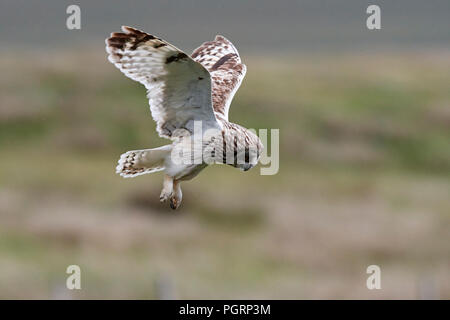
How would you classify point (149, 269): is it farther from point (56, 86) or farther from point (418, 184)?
point (56, 86)

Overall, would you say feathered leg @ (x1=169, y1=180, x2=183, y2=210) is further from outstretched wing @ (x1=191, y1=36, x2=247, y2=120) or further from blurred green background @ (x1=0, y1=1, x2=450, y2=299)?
blurred green background @ (x1=0, y1=1, x2=450, y2=299)

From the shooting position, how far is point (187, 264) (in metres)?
19.8

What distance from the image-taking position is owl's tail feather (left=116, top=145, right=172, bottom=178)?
19.5 ft

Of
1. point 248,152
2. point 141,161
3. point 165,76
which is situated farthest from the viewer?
point 141,161

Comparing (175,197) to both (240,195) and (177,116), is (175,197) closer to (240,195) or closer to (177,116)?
(177,116)

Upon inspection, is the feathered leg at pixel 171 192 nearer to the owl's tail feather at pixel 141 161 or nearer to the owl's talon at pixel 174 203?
the owl's talon at pixel 174 203

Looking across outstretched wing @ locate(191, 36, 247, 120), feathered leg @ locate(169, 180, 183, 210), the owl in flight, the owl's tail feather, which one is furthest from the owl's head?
outstretched wing @ locate(191, 36, 247, 120)

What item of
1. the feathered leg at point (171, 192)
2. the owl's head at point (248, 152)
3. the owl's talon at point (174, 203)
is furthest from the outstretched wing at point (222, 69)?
the owl's talon at point (174, 203)

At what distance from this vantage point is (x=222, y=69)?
732cm

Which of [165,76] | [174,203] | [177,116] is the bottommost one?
[174,203]

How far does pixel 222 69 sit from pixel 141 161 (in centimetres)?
154

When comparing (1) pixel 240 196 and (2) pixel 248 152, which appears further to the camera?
(1) pixel 240 196

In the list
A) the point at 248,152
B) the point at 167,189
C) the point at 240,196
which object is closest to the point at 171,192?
the point at 167,189

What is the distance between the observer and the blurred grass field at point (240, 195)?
62.2 feet
